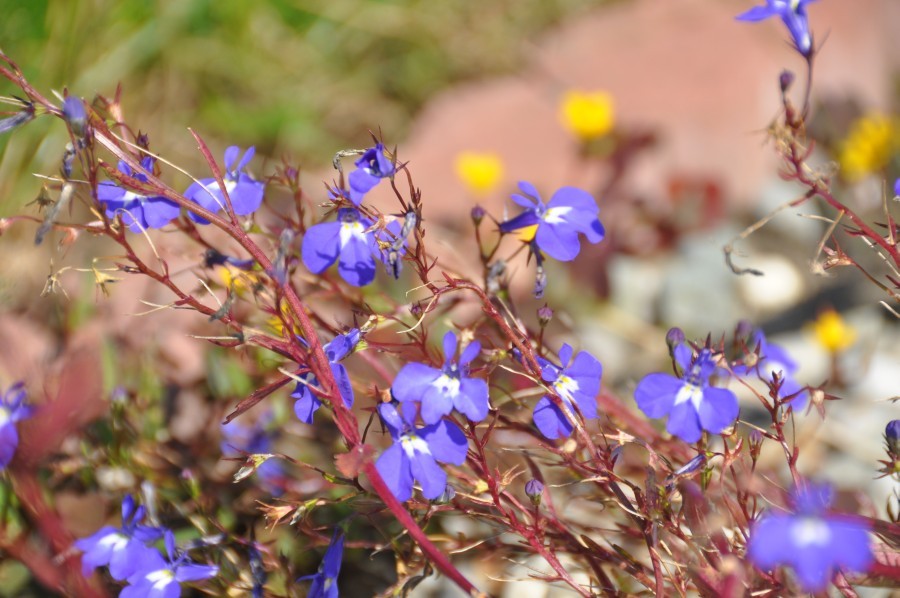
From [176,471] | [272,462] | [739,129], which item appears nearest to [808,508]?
[272,462]

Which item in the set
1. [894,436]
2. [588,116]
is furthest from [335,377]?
[588,116]

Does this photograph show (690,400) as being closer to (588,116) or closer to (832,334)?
(832,334)

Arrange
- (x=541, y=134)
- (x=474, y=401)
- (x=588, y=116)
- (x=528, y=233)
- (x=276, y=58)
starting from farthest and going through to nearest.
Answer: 1. (x=276, y=58)
2. (x=541, y=134)
3. (x=588, y=116)
4. (x=528, y=233)
5. (x=474, y=401)

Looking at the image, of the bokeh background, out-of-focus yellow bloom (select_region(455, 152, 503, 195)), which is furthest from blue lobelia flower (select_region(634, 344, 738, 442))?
out-of-focus yellow bloom (select_region(455, 152, 503, 195))

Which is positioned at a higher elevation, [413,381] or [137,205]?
[137,205]

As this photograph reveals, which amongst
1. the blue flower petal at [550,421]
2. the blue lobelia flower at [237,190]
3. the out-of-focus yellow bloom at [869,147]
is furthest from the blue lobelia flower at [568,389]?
the out-of-focus yellow bloom at [869,147]

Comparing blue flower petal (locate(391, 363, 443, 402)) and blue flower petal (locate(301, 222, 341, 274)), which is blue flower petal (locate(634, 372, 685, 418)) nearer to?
blue flower petal (locate(391, 363, 443, 402))
